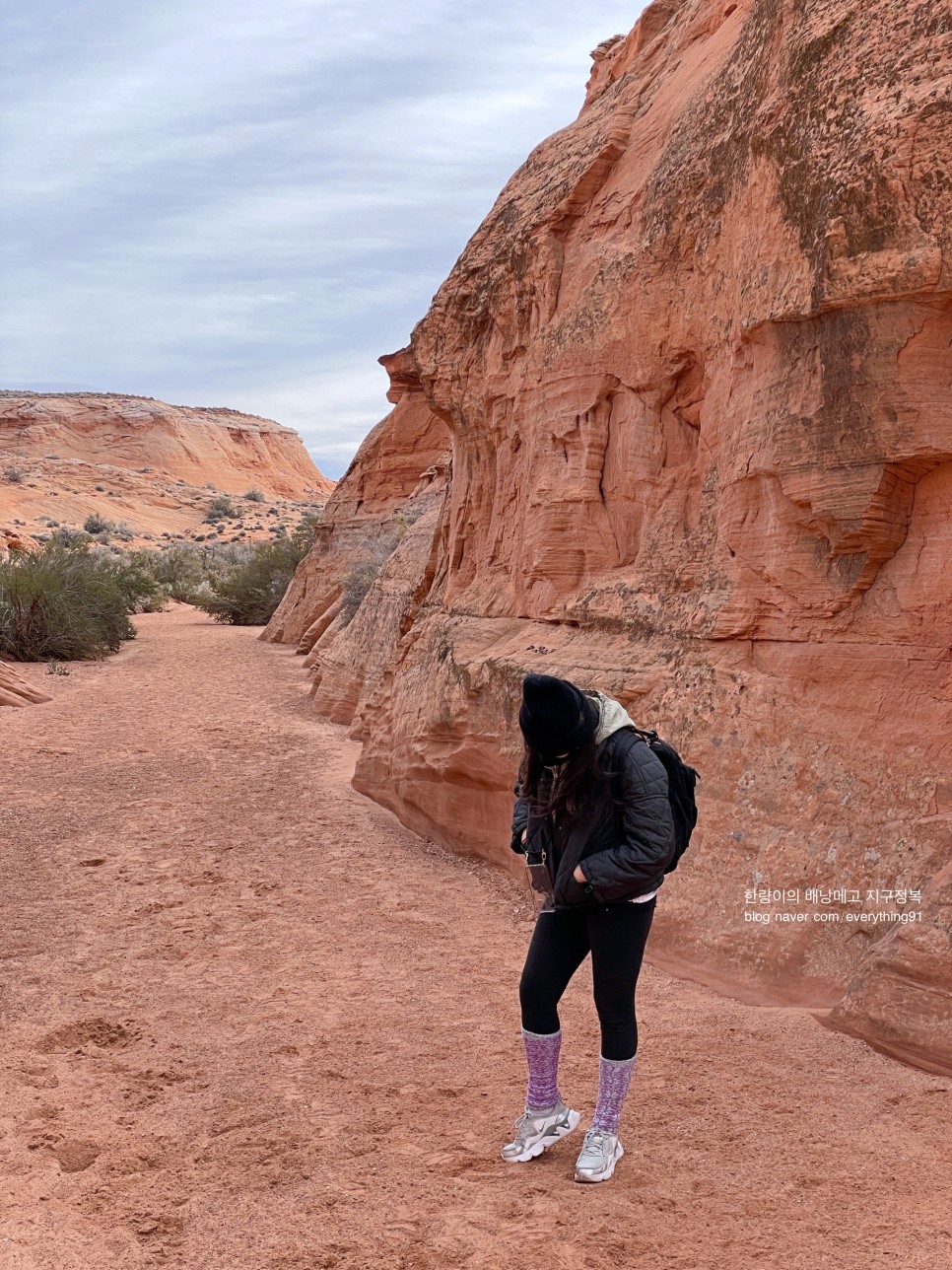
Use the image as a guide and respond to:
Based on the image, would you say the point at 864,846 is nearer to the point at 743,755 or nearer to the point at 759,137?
the point at 743,755

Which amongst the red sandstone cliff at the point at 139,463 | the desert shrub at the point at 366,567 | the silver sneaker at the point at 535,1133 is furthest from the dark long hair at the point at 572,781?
the red sandstone cliff at the point at 139,463

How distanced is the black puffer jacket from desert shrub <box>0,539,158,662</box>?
49.7 feet

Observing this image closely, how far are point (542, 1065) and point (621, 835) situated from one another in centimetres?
76

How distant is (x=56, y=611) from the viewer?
1706cm

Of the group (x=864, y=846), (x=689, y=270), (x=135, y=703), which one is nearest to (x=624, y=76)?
(x=689, y=270)

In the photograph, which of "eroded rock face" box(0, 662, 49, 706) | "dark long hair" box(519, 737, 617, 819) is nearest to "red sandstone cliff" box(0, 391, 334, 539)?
"eroded rock face" box(0, 662, 49, 706)

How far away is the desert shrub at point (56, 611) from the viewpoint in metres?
16.7

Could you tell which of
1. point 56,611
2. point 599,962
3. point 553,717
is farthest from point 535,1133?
point 56,611

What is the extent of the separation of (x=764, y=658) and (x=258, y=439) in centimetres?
7504

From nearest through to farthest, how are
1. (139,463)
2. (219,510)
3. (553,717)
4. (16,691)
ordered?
(553,717) < (16,691) < (219,510) < (139,463)

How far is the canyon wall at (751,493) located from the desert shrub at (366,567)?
8240mm

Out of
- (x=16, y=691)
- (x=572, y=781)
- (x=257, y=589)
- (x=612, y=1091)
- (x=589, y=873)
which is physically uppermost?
(x=257, y=589)

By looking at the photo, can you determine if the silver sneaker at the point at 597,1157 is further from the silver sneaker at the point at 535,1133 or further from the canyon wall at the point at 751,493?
the canyon wall at the point at 751,493

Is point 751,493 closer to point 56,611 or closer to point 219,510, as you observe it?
point 56,611
